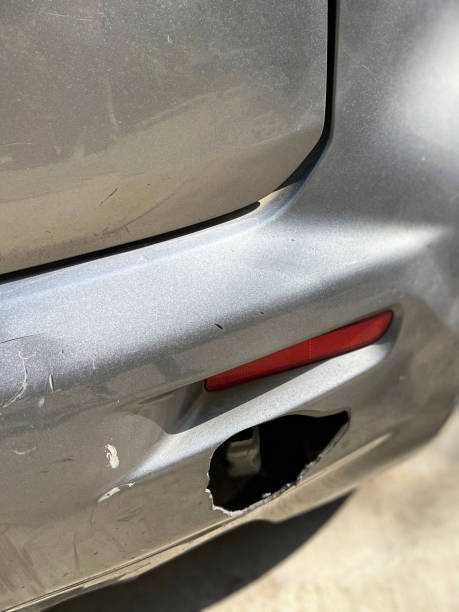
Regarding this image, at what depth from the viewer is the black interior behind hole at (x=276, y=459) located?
135cm

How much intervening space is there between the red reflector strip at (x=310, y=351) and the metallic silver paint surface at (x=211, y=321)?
0.02 m

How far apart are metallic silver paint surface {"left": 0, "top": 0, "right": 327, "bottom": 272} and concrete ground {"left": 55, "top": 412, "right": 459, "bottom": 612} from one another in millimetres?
862

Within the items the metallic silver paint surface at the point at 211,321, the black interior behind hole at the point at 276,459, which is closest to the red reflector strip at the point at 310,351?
the metallic silver paint surface at the point at 211,321

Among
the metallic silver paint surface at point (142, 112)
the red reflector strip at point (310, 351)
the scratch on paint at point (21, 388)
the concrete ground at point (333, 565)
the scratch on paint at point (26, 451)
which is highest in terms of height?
the metallic silver paint surface at point (142, 112)

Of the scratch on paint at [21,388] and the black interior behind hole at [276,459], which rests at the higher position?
the scratch on paint at [21,388]

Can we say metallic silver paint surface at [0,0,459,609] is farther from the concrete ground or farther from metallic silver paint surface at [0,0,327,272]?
the concrete ground

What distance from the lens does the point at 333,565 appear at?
179 cm

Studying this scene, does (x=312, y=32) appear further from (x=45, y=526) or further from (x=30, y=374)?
(x=45, y=526)

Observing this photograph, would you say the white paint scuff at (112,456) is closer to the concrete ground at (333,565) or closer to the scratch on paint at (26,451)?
the scratch on paint at (26,451)

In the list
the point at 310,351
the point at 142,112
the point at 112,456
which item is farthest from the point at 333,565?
the point at 142,112

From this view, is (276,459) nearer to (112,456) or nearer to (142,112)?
(112,456)

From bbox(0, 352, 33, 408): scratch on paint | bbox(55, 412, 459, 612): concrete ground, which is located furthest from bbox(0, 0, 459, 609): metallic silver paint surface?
bbox(55, 412, 459, 612): concrete ground

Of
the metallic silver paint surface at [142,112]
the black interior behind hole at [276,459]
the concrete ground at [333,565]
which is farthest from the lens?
the concrete ground at [333,565]

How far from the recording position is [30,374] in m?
0.97
